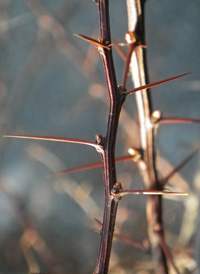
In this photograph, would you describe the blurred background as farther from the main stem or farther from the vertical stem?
the main stem

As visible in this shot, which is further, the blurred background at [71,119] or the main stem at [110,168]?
the blurred background at [71,119]

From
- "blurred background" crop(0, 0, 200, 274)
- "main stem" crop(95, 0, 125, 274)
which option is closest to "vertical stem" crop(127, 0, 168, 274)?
"main stem" crop(95, 0, 125, 274)

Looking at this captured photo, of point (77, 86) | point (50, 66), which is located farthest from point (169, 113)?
point (50, 66)

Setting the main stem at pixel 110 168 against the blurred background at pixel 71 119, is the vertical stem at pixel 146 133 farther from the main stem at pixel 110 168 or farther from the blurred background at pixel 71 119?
the blurred background at pixel 71 119

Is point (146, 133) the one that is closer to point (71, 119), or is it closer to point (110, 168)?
point (110, 168)

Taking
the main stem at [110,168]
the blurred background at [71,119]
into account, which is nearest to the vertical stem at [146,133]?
the main stem at [110,168]

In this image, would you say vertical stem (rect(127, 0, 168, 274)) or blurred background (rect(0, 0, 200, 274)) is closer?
vertical stem (rect(127, 0, 168, 274))
